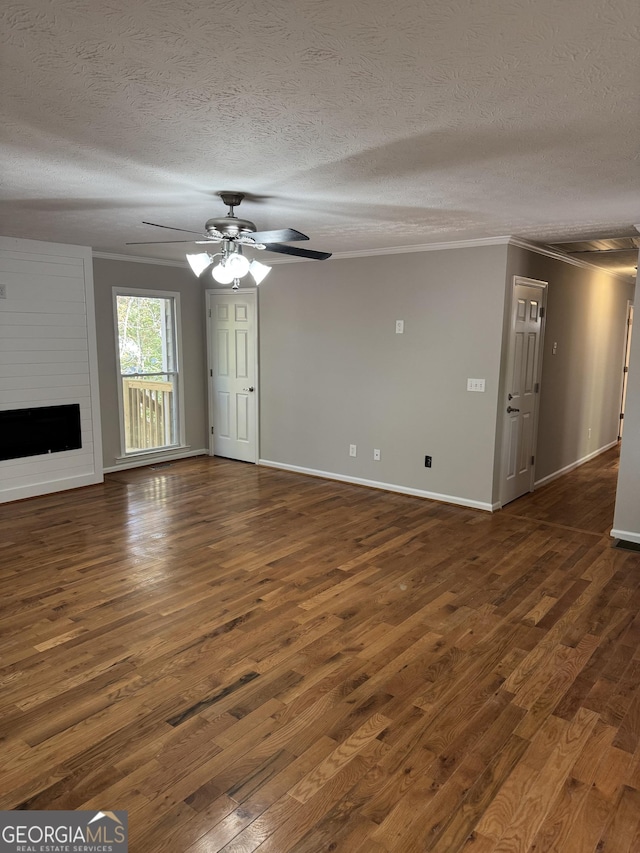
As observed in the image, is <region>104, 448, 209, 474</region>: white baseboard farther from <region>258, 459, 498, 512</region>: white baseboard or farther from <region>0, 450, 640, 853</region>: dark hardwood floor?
<region>0, 450, 640, 853</region>: dark hardwood floor

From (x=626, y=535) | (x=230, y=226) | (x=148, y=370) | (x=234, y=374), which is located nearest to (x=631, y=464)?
(x=626, y=535)

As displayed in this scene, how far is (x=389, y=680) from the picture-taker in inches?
106

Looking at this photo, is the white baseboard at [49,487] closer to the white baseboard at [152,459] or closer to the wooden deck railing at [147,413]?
the white baseboard at [152,459]

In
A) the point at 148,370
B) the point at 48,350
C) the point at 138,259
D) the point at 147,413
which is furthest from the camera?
the point at 147,413

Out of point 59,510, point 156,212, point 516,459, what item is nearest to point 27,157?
point 156,212

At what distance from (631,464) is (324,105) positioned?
140 inches

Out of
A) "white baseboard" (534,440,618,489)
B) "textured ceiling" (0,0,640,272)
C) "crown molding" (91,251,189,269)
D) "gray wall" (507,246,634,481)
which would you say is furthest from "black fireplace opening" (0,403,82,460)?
"white baseboard" (534,440,618,489)

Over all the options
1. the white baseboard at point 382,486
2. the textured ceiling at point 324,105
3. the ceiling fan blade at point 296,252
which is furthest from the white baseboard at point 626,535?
the ceiling fan blade at point 296,252

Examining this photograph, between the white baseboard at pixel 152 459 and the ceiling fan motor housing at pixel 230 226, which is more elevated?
the ceiling fan motor housing at pixel 230 226

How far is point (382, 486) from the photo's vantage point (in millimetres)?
5844

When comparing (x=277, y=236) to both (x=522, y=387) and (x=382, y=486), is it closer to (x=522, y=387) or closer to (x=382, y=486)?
(x=522, y=387)

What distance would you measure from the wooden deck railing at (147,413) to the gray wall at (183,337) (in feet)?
0.76

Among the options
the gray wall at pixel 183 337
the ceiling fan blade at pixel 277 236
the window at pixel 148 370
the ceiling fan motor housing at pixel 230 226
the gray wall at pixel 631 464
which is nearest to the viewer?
the ceiling fan blade at pixel 277 236

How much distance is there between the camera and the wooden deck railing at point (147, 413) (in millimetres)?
6648
